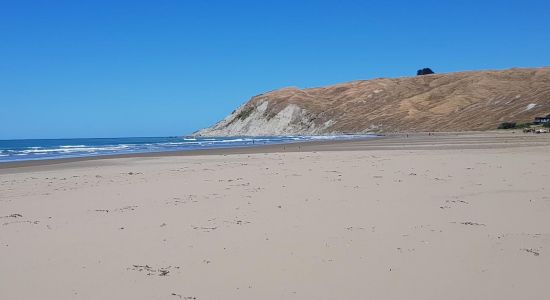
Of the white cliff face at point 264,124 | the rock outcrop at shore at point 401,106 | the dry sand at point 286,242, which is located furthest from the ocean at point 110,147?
the white cliff face at point 264,124

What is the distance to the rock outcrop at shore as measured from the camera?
91625mm

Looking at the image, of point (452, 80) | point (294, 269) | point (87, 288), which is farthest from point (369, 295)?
point (452, 80)

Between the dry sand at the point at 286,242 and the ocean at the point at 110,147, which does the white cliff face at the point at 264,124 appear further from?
the dry sand at the point at 286,242

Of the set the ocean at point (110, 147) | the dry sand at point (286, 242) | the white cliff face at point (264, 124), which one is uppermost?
the white cliff face at point (264, 124)

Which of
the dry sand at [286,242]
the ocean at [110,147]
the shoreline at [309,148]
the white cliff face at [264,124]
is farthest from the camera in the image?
the white cliff face at [264,124]

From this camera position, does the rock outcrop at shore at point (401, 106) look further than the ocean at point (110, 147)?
Yes

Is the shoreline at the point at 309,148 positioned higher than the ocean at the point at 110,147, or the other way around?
the ocean at the point at 110,147

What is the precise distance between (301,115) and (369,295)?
4978 inches

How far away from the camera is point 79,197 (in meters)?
12.0

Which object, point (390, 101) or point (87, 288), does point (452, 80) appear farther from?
point (87, 288)

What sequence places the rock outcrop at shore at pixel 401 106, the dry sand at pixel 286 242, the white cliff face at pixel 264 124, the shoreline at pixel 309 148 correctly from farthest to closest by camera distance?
1. the white cliff face at pixel 264 124
2. the rock outcrop at shore at pixel 401 106
3. the shoreline at pixel 309 148
4. the dry sand at pixel 286 242

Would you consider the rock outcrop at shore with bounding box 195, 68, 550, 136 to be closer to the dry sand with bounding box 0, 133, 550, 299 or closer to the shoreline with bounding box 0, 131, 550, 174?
the shoreline with bounding box 0, 131, 550, 174

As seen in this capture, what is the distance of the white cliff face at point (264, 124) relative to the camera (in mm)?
127375

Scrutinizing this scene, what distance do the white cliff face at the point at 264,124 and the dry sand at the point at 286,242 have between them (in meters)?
111
